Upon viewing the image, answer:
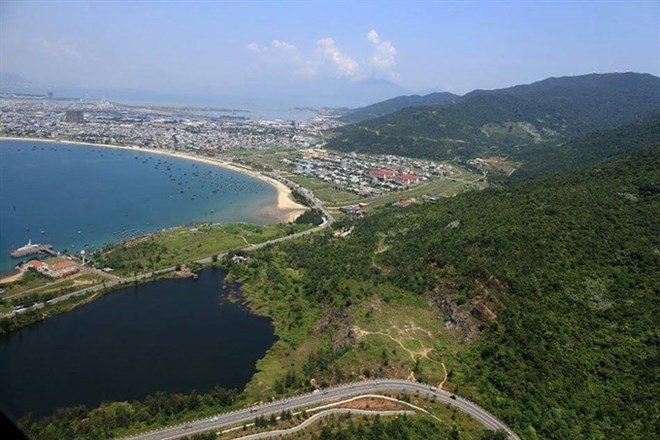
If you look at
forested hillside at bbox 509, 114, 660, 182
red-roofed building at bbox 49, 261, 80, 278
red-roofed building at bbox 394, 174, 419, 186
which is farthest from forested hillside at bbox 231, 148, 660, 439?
red-roofed building at bbox 394, 174, 419, 186

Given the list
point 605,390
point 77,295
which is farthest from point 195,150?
point 605,390

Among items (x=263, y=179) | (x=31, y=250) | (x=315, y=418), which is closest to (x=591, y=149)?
(x=263, y=179)

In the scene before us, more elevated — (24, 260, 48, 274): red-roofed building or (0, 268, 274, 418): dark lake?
(24, 260, 48, 274): red-roofed building

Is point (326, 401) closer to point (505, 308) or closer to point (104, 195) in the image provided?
point (505, 308)

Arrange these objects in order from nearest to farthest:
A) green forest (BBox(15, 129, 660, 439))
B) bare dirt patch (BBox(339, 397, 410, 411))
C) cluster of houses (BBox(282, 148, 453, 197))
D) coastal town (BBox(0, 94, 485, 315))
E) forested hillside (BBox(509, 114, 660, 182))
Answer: green forest (BBox(15, 129, 660, 439)) < bare dirt patch (BBox(339, 397, 410, 411)) < coastal town (BBox(0, 94, 485, 315)) < forested hillside (BBox(509, 114, 660, 182)) < cluster of houses (BBox(282, 148, 453, 197))

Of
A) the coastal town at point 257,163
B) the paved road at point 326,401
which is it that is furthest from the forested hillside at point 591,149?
the paved road at point 326,401

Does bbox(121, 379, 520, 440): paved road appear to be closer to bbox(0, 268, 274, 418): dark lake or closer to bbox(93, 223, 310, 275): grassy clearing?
bbox(0, 268, 274, 418): dark lake

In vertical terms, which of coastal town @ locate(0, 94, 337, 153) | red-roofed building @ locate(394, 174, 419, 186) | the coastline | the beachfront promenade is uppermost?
coastal town @ locate(0, 94, 337, 153)

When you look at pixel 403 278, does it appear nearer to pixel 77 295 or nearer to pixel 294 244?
pixel 294 244
